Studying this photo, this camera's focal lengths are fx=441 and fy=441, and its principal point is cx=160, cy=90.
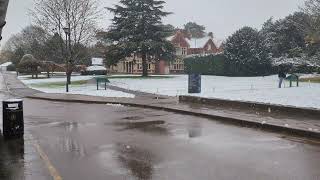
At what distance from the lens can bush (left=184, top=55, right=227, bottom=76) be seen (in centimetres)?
5350

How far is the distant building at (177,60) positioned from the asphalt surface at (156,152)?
1941 inches

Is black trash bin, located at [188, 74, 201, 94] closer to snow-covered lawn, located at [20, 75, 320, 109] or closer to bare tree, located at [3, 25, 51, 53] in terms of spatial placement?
snow-covered lawn, located at [20, 75, 320, 109]

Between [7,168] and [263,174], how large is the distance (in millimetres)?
4593

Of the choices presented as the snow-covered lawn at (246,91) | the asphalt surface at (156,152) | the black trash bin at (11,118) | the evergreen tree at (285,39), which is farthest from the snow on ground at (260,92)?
the evergreen tree at (285,39)

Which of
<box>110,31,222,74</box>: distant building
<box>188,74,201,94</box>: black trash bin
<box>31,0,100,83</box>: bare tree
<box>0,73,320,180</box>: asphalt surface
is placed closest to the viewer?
<box>0,73,320,180</box>: asphalt surface

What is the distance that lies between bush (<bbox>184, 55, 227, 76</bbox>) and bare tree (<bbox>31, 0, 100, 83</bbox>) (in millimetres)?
17756

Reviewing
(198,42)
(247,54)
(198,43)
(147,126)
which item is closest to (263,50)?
(247,54)

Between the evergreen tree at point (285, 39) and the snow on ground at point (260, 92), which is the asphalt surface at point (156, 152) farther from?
the evergreen tree at point (285, 39)

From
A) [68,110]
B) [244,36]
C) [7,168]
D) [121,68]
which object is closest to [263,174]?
[7,168]

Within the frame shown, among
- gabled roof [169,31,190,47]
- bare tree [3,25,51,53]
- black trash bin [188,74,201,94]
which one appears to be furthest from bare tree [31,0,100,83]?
gabled roof [169,31,190,47]

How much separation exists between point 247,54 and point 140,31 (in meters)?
12.9

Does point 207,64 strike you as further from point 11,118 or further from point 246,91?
point 11,118

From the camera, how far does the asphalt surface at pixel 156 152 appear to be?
24.8ft

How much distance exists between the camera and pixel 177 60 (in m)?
67.6
